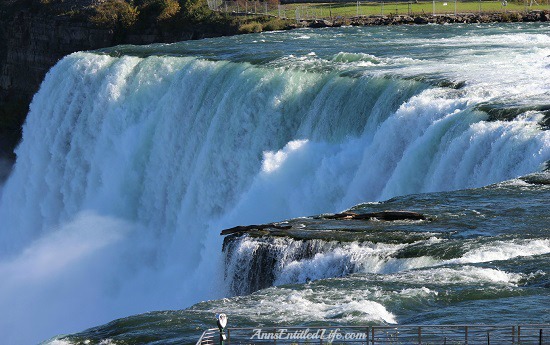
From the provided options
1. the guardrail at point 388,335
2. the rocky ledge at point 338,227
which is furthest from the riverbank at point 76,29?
the guardrail at point 388,335

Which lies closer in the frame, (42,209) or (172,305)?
(172,305)

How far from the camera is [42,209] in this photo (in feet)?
143

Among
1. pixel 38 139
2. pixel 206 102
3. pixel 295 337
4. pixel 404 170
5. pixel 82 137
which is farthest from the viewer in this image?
pixel 38 139

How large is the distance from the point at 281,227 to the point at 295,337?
6.42 metres

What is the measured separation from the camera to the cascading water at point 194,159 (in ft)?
91.4

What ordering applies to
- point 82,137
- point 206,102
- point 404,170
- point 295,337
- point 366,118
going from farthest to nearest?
1. point 82,137
2. point 206,102
3. point 366,118
4. point 404,170
5. point 295,337

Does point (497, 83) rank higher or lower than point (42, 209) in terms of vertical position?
higher

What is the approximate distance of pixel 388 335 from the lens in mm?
16406

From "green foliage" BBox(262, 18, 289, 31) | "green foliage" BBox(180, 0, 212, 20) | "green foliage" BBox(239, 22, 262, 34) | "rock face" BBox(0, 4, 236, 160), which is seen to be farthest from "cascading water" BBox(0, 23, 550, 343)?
"rock face" BBox(0, 4, 236, 160)

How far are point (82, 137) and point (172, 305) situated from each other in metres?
14.8

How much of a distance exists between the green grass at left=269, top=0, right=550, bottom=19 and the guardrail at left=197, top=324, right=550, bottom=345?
41.4m

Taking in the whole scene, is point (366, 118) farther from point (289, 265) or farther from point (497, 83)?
point (289, 265)

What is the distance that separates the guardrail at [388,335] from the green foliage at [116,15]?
46350mm

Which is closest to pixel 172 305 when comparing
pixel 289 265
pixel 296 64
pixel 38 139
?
pixel 289 265
